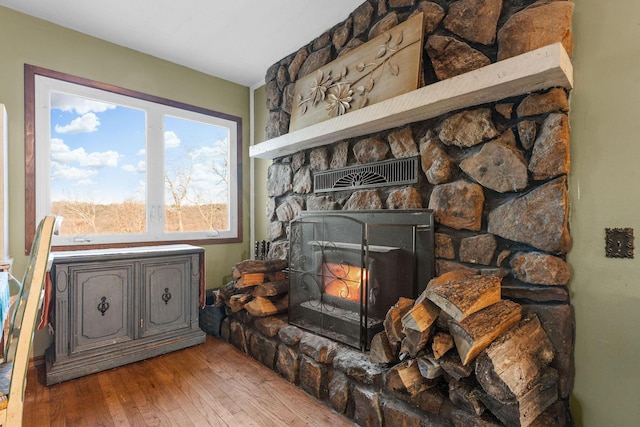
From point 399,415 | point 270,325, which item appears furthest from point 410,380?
point 270,325

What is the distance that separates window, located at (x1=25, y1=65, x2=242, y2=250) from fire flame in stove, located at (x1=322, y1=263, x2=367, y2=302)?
1615 mm

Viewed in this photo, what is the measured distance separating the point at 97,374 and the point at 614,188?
327cm

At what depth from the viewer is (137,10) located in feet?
7.95

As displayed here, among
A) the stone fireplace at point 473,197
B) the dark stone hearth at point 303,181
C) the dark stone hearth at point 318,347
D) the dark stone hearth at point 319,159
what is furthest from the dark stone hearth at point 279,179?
the dark stone hearth at point 318,347

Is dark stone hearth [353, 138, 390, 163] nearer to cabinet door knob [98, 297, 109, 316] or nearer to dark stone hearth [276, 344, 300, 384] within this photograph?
dark stone hearth [276, 344, 300, 384]

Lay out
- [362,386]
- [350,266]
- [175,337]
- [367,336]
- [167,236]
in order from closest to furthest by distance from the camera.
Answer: [362,386], [367,336], [350,266], [175,337], [167,236]

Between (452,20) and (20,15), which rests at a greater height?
(20,15)

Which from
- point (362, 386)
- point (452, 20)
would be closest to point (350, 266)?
point (362, 386)

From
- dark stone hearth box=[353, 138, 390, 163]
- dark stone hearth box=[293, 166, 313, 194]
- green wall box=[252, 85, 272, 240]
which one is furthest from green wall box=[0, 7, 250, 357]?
dark stone hearth box=[353, 138, 390, 163]

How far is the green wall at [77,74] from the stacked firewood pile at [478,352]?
8.27 ft

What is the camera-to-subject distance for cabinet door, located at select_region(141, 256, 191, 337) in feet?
8.59

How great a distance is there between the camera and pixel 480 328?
134 centimetres

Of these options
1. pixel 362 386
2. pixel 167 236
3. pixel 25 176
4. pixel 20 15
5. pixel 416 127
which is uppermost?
pixel 20 15

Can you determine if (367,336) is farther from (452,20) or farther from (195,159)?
(195,159)
